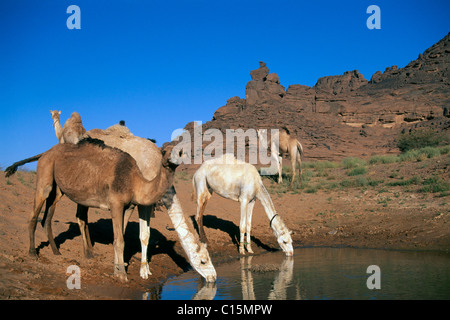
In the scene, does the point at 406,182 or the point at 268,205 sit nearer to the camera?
the point at 268,205

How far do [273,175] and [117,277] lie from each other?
19353mm

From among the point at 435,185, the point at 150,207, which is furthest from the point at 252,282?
the point at 435,185

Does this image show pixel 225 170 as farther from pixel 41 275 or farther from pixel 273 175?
pixel 273 175

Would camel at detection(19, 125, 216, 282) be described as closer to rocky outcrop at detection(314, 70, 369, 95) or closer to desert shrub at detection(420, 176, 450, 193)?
desert shrub at detection(420, 176, 450, 193)

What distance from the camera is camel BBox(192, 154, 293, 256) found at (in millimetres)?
10711

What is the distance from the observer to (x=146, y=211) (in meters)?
7.68

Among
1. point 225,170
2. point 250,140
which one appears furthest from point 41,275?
point 250,140

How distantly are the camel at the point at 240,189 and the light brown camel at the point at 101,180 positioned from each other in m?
4.67

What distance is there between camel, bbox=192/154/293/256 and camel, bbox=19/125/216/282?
127 inches

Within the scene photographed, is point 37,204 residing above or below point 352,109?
below

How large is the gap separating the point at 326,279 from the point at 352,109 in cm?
7776

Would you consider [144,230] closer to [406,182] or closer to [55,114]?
[55,114]

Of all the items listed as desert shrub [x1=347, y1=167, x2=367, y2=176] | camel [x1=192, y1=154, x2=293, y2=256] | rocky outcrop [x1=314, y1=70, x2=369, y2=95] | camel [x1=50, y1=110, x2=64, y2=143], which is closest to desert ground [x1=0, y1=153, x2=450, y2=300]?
desert shrub [x1=347, y1=167, x2=367, y2=176]

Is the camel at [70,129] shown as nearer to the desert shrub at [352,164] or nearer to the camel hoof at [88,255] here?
the camel hoof at [88,255]
